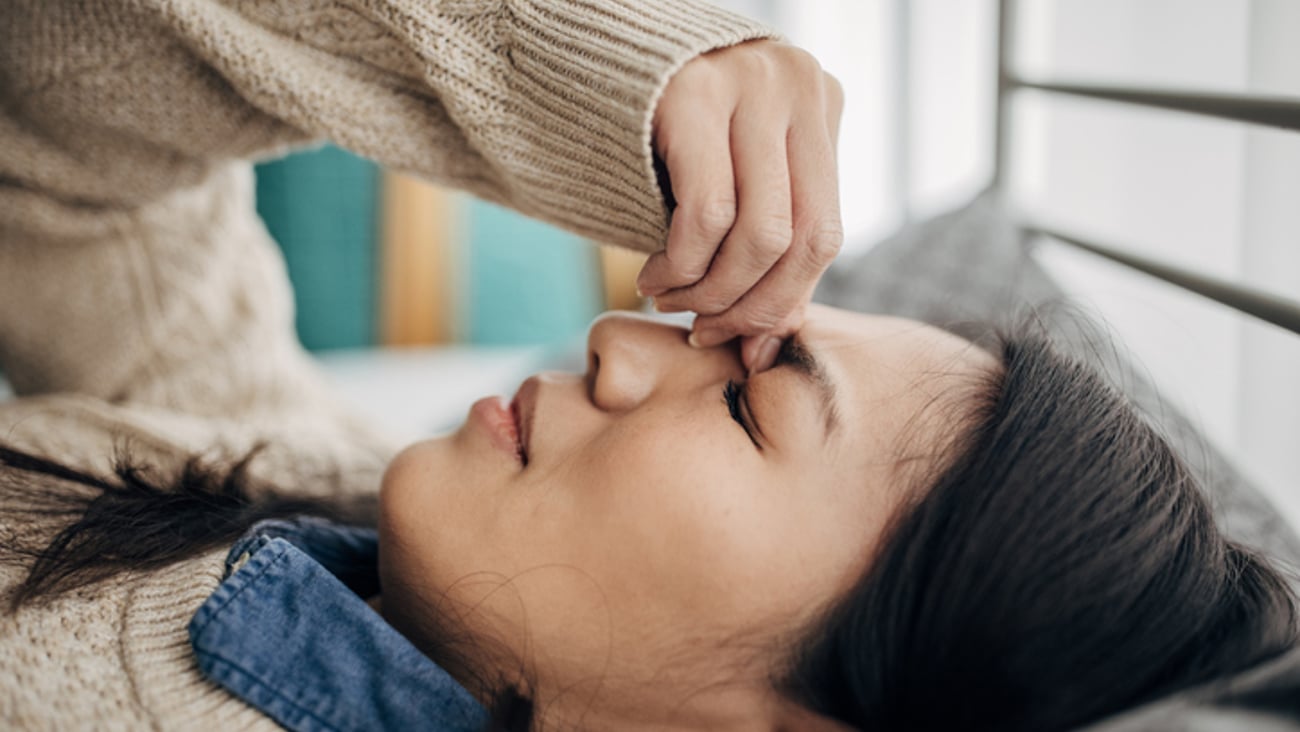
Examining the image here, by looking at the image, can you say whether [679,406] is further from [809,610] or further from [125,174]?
[125,174]

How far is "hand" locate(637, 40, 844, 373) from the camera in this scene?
0.67 m

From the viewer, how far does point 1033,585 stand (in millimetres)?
660

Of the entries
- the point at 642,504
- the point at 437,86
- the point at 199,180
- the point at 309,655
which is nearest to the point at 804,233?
the point at 642,504

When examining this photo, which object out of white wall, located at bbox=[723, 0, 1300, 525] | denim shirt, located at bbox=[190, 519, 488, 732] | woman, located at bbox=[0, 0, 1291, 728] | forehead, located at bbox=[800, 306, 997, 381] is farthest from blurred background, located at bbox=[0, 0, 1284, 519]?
denim shirt, located at bbox=[190, 519, 488, 732]

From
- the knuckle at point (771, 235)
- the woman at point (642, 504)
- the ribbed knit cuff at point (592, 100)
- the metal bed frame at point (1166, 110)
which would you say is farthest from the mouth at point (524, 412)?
the metal bed frame at point (1166, 110)

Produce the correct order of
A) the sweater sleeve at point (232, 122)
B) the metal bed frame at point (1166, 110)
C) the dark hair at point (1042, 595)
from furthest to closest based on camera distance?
the metal bed frame at point (1166, 110), the sweater sleeve at point (232, 122), the dark hair at point (1042, 595)

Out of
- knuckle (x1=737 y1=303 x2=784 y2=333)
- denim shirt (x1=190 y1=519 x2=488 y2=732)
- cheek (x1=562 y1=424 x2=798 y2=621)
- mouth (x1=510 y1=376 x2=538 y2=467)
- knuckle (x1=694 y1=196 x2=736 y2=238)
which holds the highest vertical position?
A: knuckle (x1=694 y1=196 x2=736 y2=238)

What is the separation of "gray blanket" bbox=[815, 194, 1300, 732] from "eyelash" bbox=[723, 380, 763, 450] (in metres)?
0.30

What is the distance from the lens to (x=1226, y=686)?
577 mm

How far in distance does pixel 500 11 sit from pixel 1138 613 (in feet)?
2.15

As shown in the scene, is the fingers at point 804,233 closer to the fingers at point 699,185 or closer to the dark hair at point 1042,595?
the fingers at point 699,185

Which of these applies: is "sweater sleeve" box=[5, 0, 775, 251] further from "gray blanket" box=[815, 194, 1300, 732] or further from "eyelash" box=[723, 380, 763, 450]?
"gray blanket" box=[815, 194, 1300, 732]

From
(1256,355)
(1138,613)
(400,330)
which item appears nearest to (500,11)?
(1138,613)

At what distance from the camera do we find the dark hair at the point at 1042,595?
2.12 feet
